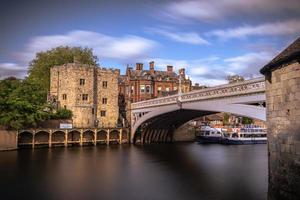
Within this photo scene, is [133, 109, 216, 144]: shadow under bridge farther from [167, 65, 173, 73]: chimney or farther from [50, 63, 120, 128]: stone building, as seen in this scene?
[167, 65, 173, 73]: chimney

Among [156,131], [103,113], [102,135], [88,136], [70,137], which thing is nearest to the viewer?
[70,137]

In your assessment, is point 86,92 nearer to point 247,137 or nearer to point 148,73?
point 148,73

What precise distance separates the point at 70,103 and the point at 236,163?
23688mm

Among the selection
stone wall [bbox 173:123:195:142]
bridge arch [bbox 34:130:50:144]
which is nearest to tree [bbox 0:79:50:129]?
bridge arch [bbox 34:130:50:144]

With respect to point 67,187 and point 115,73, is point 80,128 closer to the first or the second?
point 115,73

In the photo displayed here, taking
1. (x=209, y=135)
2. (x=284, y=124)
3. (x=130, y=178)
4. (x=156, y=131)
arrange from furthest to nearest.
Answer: (x=209, y=135) → (x=156, y=131) → (x=130, y=178) → (x=284, y=124)

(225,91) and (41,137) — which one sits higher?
(225,91)

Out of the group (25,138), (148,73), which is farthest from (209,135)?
(25,138)

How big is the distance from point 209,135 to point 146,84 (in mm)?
14378

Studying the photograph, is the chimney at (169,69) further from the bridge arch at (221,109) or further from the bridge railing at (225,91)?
the bridge railing at (225,91)

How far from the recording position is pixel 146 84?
54.3 m

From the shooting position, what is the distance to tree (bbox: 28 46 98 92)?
48.2m

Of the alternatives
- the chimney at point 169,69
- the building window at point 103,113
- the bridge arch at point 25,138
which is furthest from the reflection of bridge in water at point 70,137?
the chimney at point 169,69

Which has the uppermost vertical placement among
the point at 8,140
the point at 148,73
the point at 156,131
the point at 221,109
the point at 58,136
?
the point at 148,73
